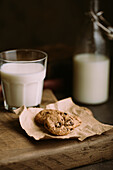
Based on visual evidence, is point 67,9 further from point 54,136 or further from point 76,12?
point 54,136

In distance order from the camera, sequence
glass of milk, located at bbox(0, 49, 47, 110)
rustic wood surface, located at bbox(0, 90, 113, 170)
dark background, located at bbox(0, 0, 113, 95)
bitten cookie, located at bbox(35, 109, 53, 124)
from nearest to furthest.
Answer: rustic wood surface, located at bbox(0, 90, 113, 170), bitten cookie, located at bbox(35, 109, 53, 124), glass of milk, located at bbox(0, 49, 47, 110), dark background, located at bbox(0, 0, 113, 95)

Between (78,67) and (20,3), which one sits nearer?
(78,67)

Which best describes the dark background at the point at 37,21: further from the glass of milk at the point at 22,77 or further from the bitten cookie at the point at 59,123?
the bitten cookie at the point at 59,123

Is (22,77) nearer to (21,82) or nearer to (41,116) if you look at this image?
(21,82)

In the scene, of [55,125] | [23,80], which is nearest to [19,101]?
[23,80]

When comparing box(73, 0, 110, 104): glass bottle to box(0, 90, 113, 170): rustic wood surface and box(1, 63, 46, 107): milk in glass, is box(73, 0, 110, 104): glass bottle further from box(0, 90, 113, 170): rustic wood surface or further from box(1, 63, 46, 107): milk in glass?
box(0, 90, 113, 170): rustic wood surface

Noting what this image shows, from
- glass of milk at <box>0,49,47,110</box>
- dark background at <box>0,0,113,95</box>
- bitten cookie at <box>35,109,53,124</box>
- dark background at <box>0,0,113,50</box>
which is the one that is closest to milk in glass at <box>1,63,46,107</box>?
glass of milk at <box>0,49,47,110</box>

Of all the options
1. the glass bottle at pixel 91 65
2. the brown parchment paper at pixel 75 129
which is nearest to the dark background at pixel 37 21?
the glass bottle at pixel 91 65
